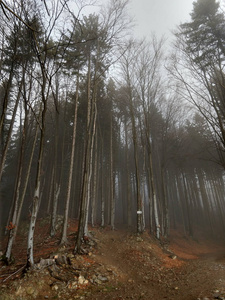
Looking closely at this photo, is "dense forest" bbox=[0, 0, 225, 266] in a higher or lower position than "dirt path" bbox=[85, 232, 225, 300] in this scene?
higher

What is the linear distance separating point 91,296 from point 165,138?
1207cm

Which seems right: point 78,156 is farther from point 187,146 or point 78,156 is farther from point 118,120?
point 187,146

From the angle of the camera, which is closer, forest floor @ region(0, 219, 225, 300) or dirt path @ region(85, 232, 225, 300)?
forest floor @ region(0, 219, 225, 300)

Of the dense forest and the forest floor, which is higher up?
the dense forest

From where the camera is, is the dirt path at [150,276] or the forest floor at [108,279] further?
the dirt path at [150,276]

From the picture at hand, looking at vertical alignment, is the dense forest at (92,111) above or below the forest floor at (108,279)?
above

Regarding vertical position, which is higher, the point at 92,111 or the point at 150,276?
the point at 92,111

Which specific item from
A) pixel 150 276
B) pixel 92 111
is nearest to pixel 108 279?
pixel 150 276

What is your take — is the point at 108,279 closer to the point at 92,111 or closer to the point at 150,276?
the point at 150,276

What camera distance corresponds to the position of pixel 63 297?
3.99 metres

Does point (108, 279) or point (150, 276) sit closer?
point (108, 279)

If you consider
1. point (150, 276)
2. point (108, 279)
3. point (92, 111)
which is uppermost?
point (92, 111)

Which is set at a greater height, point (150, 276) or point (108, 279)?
point (108, 279)

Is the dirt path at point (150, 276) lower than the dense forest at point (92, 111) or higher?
lower
